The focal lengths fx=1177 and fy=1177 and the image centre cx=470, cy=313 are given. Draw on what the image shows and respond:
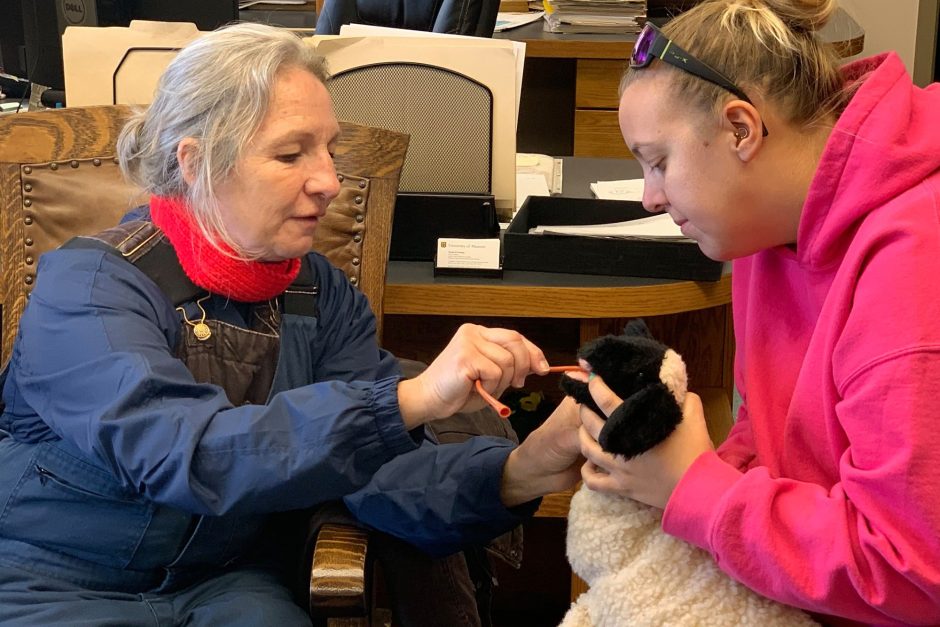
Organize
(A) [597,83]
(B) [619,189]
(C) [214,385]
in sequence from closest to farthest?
(C) [214,385] → (B) [619,189] → (A) [597,83]

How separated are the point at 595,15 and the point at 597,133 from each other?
45 cm

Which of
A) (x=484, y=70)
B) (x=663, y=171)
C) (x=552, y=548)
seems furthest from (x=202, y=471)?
(x=552, y=548)

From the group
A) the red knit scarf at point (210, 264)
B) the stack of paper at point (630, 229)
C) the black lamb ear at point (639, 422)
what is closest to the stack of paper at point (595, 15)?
the stack of paper at point (630, 229)

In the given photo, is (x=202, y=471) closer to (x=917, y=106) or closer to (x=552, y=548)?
(x=917, y=106)

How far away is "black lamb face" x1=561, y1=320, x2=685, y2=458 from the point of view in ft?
3.95

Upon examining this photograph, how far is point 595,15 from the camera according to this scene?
176 inches

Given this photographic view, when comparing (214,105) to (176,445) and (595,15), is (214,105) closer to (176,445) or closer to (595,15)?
(176,445)

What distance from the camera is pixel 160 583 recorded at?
1.56 metres

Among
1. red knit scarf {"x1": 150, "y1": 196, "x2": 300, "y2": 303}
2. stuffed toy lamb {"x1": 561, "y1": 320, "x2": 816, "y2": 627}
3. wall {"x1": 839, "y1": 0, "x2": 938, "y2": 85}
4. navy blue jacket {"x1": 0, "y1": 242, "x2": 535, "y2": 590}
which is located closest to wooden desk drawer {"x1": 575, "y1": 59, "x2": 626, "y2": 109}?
wall {"x1": 839, "y1": 0, "x2": 938, "y2": 85}

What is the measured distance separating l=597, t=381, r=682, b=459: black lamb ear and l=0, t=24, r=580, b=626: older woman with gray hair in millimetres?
201

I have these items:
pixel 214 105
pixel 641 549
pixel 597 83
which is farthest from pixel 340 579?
pixel 597 83

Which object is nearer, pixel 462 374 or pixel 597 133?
pixel 462 374

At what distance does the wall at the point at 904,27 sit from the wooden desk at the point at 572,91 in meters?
1.19

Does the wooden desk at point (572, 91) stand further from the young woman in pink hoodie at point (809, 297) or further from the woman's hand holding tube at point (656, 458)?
the woman's hand holding tube at point (656, 458)
